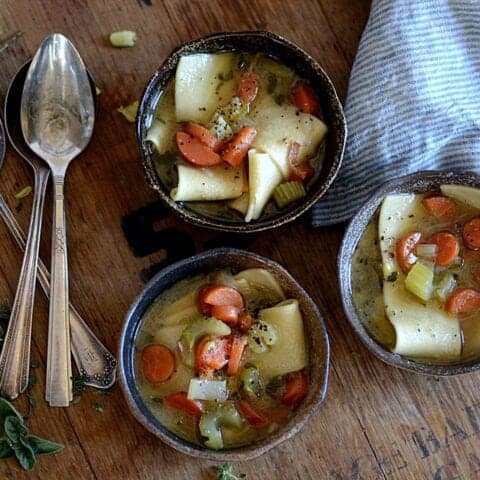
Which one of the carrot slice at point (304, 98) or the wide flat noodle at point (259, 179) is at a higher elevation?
the carrot slice at point (304, 98)

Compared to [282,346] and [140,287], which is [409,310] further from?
[140,287]

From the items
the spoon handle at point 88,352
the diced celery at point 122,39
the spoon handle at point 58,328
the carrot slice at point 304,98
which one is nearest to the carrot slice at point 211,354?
the spoon handle at point 88,352

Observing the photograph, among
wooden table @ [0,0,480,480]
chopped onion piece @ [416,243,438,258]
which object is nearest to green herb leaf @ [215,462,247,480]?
wooden table @ [0,0,480,480]

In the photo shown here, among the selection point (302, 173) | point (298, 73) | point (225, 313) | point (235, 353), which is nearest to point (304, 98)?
point (298, 73)

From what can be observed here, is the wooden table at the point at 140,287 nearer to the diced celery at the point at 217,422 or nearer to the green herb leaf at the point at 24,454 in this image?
the green herb leaf at the point at 24,454

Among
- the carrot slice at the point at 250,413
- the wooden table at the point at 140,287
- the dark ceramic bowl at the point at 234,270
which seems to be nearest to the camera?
the dark ceramic bowl at the point at 234,270

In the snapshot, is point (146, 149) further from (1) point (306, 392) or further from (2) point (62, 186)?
(1) point (306, 392)

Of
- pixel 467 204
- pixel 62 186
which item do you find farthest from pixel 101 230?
pixel 467 204
